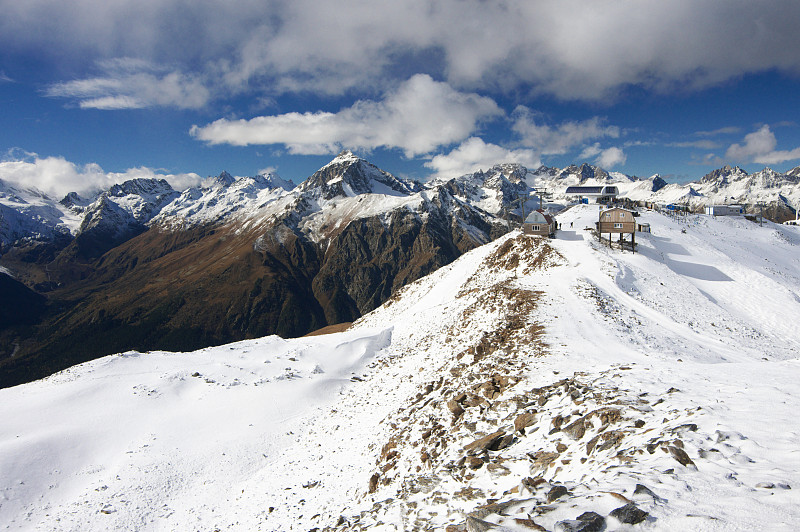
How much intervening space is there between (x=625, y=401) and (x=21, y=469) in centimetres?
2783

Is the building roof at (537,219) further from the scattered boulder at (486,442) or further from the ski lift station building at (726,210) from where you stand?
the ski lift station building at (726,210)

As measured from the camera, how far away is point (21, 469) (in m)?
18.2

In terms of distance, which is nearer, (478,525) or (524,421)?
(478,525)

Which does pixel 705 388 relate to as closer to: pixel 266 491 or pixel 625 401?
pixel 625 401

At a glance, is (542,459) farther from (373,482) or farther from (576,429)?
(373,482)

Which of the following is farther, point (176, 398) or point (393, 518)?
point (176, 398)

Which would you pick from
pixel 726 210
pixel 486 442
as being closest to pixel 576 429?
pixel 486 442

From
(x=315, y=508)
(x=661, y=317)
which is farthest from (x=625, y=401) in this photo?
(x=661, y=317)

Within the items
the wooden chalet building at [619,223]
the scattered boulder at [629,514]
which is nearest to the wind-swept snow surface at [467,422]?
the scattered boulder at [629,514]

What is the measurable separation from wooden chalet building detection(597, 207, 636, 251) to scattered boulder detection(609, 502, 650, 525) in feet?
146

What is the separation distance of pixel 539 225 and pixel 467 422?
131 feet

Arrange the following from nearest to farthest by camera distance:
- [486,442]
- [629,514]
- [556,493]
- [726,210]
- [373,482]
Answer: [629,514] → [556,493] → [486,442] → [373,482] → [726,210]

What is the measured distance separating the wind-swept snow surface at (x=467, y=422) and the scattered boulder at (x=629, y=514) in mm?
21

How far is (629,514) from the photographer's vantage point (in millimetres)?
6645
